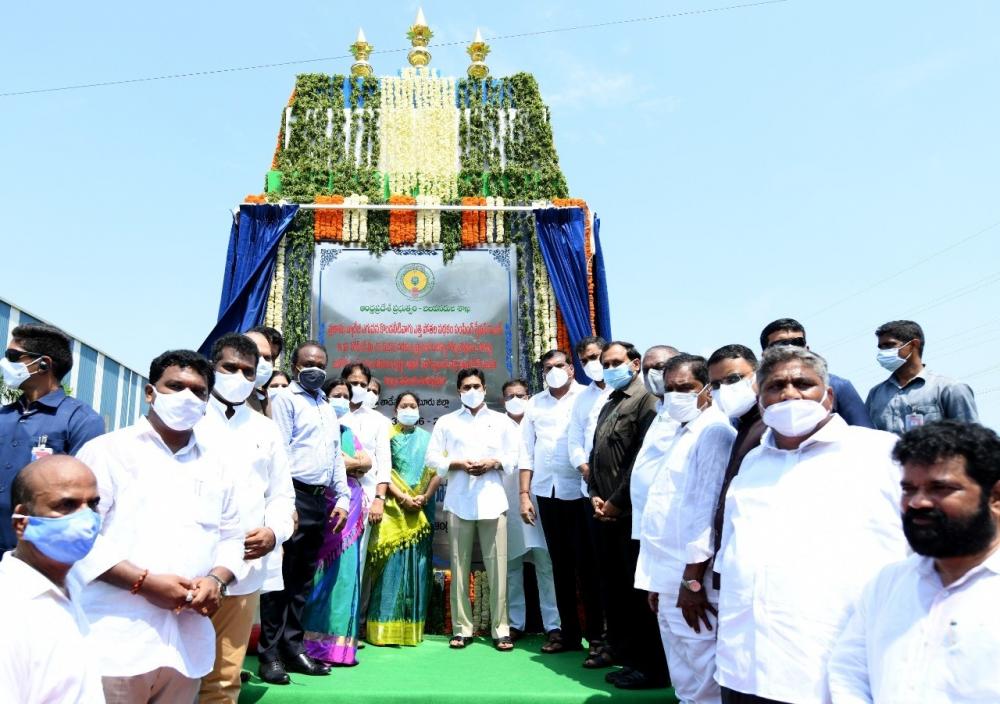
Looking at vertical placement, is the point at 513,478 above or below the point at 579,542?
above

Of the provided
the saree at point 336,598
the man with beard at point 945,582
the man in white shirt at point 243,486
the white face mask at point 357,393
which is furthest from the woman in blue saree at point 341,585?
the man with beard at point 945,582

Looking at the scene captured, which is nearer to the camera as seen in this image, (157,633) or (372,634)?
(157,633)

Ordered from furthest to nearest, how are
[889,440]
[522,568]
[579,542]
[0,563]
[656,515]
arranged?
[522,568], [579,542], [656,515], [889,440], [0,563]

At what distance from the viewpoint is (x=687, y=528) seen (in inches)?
126

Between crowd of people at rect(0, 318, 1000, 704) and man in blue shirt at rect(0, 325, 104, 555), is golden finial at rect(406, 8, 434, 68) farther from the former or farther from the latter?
man in blue shirt at rect(0, 325, 104, 555)

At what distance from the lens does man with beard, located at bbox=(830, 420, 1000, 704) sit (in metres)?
1.57

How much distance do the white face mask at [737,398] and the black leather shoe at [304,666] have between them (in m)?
2.59

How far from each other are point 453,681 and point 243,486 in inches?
72.5

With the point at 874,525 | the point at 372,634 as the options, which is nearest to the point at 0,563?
the point at 874,525

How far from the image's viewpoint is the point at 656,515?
3.34m

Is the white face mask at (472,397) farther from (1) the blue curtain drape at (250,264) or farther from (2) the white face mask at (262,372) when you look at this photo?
(1) the blue curtain drape at (250,264)

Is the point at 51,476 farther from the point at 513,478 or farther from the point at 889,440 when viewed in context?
the point at 513,478

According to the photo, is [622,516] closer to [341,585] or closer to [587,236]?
[341,585]

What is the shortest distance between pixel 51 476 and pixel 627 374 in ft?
10.5
